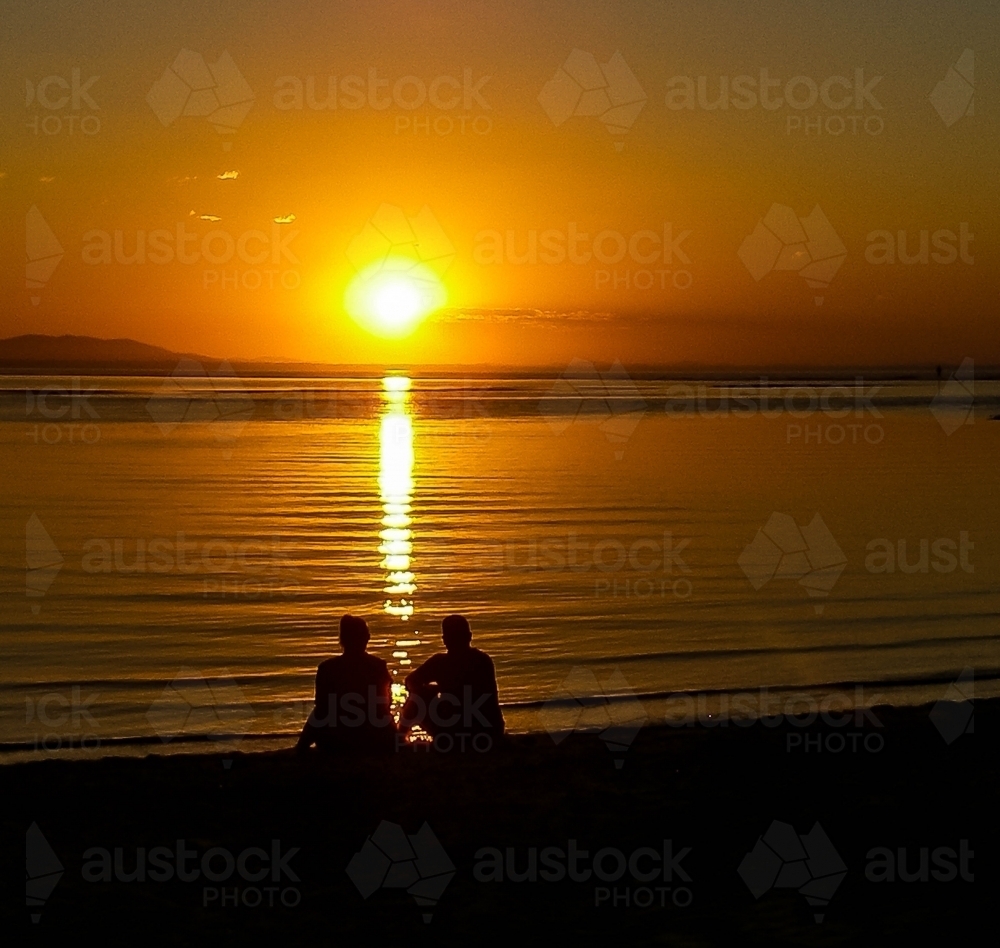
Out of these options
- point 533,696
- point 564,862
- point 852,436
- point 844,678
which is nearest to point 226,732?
point 533,696

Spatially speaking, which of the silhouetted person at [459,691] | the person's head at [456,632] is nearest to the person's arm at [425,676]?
the silhouetted person at [459,691]

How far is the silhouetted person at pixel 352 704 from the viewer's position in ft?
33.4

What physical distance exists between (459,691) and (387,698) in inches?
23.4

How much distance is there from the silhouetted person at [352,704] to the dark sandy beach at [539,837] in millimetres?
225

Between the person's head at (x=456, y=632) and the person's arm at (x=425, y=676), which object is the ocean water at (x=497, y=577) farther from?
the person's head at (x=456, y=632)

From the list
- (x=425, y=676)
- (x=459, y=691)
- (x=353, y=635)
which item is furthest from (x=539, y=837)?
(x=353, y=635)

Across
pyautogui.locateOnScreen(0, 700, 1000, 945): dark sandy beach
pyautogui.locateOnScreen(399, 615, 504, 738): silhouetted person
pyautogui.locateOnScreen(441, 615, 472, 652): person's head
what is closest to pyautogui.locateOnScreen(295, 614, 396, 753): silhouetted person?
pyautogui.locateOnScreen(0, 700, 1000, 945): dark sandy beach

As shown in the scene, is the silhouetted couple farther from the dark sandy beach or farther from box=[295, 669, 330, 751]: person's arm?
the dark sandy beach

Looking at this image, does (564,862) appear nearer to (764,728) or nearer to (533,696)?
(764,728)

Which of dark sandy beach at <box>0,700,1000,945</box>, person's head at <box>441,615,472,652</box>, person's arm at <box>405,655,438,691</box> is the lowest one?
dark sandy beach at <box>0,700,1000,945</box>

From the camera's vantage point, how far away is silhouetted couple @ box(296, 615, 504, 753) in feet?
33.5

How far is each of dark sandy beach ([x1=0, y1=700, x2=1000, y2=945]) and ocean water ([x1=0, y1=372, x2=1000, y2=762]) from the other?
1.75 meters

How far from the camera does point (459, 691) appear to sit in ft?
34.5

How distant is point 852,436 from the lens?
4822cm
